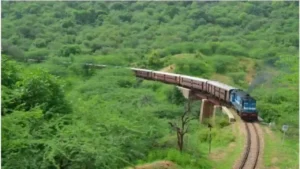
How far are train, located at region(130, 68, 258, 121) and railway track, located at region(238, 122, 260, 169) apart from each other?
118 cm

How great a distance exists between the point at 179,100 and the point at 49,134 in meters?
24.3

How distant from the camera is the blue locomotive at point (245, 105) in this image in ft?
89.8

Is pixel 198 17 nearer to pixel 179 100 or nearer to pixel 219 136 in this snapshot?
pixel 179 100

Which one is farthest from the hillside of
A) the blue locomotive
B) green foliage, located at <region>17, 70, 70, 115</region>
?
the blue locomotive

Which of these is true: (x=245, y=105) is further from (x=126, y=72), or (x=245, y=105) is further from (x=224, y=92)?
(x=126, y=72)

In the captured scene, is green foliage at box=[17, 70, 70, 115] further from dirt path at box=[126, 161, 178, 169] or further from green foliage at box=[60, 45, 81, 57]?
green foliage at box=[60, 45, 81, 57]

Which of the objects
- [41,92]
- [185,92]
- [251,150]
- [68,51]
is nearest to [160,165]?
[41,92]

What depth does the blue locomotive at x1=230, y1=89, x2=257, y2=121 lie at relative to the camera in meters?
27.4

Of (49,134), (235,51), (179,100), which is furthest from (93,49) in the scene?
(49,134)

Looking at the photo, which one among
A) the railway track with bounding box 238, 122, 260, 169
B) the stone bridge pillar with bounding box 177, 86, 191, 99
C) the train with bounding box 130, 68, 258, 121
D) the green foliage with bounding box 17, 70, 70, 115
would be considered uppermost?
the green foliage with bounding box 17, 70, 70, 115

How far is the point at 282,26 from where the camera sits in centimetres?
7175

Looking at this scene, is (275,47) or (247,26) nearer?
(275,47)

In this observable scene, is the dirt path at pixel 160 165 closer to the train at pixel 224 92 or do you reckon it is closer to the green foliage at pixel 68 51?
the train at pixel 224 92

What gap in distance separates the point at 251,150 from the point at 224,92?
29.1 ft
